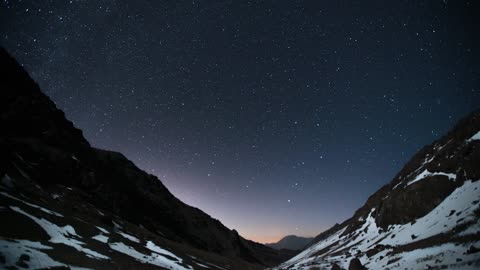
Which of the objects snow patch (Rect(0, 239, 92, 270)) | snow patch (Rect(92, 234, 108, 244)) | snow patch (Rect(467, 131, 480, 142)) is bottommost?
snow patch (Rect(92, 234, 108, 244))

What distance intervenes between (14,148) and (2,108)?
63.6 ft

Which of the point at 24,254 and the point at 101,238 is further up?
the point at 24,254

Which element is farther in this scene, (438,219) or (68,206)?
(68,206)

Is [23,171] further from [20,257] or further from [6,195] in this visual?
[20,257]

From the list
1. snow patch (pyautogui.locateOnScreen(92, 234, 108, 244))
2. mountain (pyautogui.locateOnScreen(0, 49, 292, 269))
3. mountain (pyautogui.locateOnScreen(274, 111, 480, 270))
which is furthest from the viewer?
snow patch (pyautogui.locateOnScreen(92, 234, 108, 244))

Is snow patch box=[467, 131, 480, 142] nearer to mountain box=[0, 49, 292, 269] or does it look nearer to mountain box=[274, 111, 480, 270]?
mountain box=[274, 111, 480, 270]

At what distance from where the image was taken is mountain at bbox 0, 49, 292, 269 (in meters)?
35.3

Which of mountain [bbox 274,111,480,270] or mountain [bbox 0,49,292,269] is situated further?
mountain [bbox 0,49,292,269]

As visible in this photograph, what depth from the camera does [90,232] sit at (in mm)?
51906

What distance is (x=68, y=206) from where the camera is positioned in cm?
6856

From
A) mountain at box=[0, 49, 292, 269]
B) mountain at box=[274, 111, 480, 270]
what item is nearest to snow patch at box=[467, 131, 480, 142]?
mountain at box=[274, 111, 480, 270]

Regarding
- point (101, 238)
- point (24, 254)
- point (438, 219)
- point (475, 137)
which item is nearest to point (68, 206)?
point (101, 238)

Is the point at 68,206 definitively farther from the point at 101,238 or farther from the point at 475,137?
the point at 475,137

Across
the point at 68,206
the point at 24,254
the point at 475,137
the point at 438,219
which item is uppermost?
the point at 475,137
